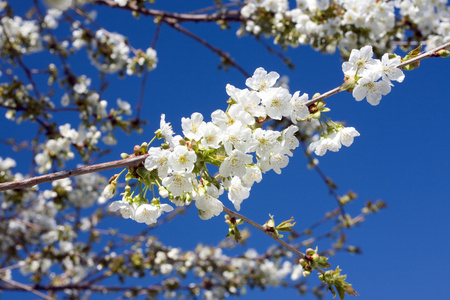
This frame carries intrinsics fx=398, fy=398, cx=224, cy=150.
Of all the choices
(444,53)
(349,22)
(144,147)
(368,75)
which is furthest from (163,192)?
(349,22)

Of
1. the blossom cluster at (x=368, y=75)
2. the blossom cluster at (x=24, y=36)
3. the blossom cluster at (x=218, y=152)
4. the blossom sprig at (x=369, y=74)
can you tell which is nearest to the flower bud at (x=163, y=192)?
the blossom cluster at (x=218, y=152)

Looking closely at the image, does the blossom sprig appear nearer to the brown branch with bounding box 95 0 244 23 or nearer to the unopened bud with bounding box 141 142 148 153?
the unopened bud with bounding box 141 142 148 153

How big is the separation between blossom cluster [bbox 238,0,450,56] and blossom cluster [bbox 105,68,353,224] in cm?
266

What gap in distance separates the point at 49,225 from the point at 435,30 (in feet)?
20.5

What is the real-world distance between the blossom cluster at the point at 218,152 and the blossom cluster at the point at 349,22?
2658 mm

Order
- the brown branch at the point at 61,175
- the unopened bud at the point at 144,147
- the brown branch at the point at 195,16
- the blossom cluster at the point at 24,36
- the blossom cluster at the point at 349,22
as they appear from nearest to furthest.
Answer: the brown branch at the point at 61,175
the unopened bud at the point at 144,147
the blossom cluster at the point at 349,22
the brown branch at the point at 195,16
the blossom cluster at the point at 24,36

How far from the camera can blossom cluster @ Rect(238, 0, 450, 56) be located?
13.0ft

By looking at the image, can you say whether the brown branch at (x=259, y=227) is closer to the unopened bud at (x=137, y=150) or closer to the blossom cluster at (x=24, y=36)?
the unopened bud at (x=137, y=150)

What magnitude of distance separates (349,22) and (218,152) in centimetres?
297

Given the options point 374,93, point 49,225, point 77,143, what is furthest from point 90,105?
point 374,93

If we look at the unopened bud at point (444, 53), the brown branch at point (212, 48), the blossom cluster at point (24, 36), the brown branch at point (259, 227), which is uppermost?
the blossom cluster at point (24, 36)


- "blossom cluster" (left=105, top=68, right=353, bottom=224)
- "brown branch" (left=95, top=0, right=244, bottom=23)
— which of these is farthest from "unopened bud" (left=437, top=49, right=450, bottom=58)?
"brown branch" (left=95, top=0, right=244, bottom=23)

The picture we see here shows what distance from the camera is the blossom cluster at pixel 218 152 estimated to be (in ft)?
5.13

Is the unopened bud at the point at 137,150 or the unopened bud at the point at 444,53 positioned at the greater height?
the unopened bud at the point at 444,53
